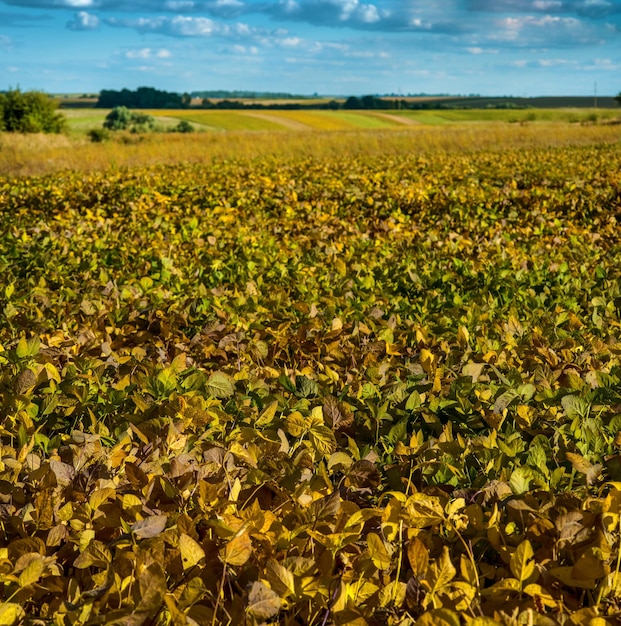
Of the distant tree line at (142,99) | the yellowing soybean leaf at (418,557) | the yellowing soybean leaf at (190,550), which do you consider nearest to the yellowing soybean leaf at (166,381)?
the yellowing soybean leaf at (190,550)

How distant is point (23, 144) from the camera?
28.5 metres

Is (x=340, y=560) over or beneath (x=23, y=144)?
beneath

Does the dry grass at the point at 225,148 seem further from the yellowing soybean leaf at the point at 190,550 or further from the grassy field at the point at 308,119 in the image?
the grassy field at the point at 308,119

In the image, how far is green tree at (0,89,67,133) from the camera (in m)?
42.4

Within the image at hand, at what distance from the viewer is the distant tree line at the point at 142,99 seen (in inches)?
3841

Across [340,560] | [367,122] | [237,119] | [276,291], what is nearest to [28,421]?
[340,560]

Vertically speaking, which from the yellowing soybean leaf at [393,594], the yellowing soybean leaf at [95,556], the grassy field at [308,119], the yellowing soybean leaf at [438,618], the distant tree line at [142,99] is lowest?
the yellowing soybean leaf at [393,594]

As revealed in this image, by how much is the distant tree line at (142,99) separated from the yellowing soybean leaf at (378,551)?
329 ft

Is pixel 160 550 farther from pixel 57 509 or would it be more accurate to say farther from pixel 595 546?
pixel 595 546

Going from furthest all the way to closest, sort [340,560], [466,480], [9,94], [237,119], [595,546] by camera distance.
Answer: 1. [237,119]
2. [9,94]
3. [466,480]
4. [340,560]
5. [595,546]

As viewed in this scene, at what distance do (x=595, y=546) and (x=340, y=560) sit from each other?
50 cm

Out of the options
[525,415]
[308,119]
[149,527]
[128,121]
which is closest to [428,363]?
[525,415]

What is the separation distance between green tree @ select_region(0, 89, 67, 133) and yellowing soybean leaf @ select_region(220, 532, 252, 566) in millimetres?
45227

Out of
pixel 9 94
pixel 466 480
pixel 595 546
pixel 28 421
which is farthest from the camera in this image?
pixel 9 94
